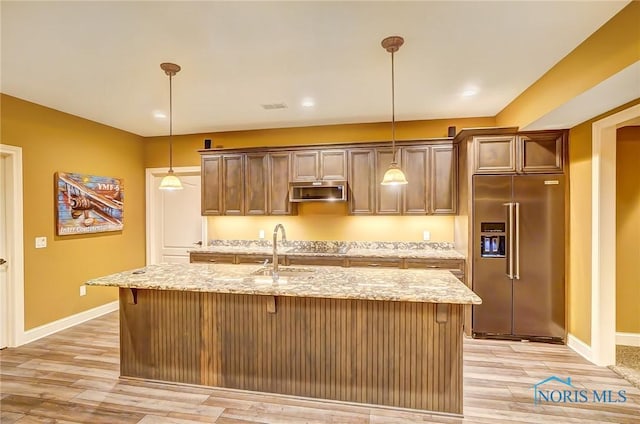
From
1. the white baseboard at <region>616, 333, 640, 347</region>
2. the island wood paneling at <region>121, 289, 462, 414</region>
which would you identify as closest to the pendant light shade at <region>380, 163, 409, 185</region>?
the island wood paneling at <region>121, 289, 462, 414</region>

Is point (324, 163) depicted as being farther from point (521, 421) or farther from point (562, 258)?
point (521, 421)

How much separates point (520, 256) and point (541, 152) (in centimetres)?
122

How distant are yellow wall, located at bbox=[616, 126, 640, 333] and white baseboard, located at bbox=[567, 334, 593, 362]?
2.03 feet

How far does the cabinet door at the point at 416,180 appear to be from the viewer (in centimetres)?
420

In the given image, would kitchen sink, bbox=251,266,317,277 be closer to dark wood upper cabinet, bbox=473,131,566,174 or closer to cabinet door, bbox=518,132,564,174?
dark wood upper cabinet, bbox=473,131,566,174

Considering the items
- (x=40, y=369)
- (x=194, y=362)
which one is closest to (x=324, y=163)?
(x=194, y=362)

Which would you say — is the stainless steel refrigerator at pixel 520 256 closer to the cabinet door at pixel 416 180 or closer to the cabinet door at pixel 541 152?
the cabinet door at pixel 541 152

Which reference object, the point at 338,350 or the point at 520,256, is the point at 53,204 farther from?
the point at 520,256

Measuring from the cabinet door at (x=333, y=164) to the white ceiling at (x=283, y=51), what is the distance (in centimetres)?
71

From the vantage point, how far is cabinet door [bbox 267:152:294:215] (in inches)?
180

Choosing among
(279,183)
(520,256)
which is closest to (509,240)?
(520,256)

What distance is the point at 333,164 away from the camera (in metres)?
4.44

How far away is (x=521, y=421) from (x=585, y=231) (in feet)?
6.91

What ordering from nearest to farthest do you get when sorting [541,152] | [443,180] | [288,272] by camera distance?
[288,272] → [541,152] → [443,180]
